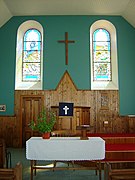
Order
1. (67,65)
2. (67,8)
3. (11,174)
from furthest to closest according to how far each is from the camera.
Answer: (67,65), (67,8), (11,174)

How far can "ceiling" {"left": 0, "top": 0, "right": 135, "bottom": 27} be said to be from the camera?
871 centimetres

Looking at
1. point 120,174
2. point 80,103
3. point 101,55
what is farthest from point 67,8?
point 120,174

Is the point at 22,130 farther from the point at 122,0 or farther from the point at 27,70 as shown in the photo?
the point at 122,0

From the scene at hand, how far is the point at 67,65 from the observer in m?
9.62

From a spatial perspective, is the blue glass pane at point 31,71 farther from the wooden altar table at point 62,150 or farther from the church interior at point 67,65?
the wooden altar table at point 62,150

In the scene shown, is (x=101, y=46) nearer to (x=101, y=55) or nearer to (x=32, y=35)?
(x=101, y=55)

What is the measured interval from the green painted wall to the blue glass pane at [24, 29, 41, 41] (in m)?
0.49

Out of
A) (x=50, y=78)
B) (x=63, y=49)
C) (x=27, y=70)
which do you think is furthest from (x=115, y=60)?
(x=27, y=70)

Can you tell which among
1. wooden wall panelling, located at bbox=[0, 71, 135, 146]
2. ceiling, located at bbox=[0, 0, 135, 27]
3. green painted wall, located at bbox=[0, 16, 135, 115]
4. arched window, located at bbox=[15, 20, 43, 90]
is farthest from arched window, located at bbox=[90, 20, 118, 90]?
arched window, located at bbox=[15, 20, 43, 90]

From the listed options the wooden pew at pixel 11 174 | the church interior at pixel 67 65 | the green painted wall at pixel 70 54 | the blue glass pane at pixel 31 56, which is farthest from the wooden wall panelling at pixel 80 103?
the wooden pew at pixel 11 174

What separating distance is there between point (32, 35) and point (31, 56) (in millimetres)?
962

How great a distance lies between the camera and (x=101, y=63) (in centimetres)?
997

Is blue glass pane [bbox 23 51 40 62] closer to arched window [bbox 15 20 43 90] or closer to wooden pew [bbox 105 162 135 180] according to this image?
arched window [bbox 15 20 43 90]

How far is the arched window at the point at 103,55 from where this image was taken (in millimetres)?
9766
